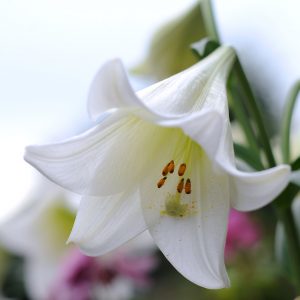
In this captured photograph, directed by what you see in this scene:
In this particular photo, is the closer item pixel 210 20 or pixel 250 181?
pixel 250 181

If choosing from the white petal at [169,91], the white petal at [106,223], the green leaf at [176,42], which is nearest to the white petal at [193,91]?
the white petal at [169,91]

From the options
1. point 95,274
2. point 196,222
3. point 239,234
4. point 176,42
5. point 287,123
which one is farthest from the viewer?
point 239,234

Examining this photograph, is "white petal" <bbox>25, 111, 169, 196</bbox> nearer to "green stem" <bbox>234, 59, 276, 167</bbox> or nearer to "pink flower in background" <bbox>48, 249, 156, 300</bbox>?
"green stem" <bbox>234, 59, 276, 167</bbox>

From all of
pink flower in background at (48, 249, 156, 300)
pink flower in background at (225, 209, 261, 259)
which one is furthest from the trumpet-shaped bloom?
pink flower in background at (225, 209, 261, 259)

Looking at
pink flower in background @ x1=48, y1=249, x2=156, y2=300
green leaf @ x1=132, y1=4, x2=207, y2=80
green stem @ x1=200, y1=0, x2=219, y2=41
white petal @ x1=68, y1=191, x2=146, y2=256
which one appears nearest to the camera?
white petal @ x1=68, y1=191, x2=146, y2=256

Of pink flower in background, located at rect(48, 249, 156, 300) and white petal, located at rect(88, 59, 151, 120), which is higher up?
white petal, located at rect(88, 59, 151, 120)

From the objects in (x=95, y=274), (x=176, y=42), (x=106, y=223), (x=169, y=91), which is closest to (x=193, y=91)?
(x=169, y=91)

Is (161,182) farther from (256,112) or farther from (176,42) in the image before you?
(176,42)
